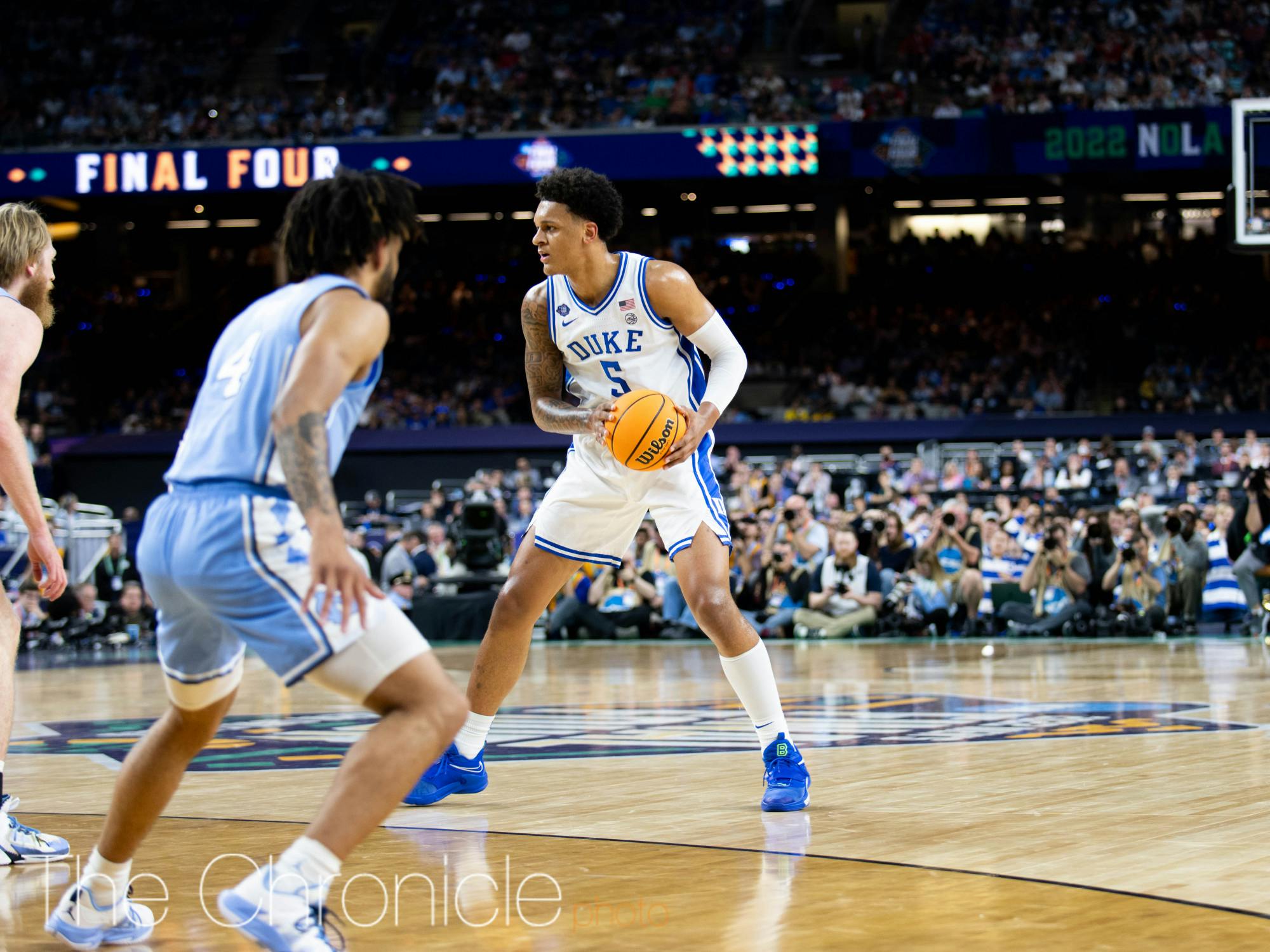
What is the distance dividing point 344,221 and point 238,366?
0.39m

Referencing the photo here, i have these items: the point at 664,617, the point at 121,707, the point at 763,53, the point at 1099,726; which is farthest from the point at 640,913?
the point at 763,53

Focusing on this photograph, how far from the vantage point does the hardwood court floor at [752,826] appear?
3.34m

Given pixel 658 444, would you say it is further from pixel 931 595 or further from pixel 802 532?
pixel 802 532

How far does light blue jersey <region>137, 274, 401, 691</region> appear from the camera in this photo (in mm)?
3006

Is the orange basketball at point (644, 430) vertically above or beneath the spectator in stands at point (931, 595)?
above

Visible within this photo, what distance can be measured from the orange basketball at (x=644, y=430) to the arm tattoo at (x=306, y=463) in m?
2.23

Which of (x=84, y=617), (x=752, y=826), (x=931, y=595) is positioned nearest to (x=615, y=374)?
(x=752, y=826)

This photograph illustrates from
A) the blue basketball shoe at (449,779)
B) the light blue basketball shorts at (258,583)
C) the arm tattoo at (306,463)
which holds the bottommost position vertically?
the blue basketball shoe at (449,779)

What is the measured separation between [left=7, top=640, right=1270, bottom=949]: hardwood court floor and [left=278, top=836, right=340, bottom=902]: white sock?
0.35 m

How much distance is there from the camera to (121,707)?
9.24 metres

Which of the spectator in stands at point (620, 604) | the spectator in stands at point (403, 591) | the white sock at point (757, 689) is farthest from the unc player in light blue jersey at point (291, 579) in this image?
the spectator in stands at point (403, 591)

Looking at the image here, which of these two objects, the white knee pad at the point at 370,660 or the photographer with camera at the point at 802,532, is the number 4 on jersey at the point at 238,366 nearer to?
the white knee pad at the point at 370,660

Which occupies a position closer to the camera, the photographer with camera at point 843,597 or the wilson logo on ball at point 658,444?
the wilson logo on ball at point 658,444

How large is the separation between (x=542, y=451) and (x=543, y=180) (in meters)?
19.8
